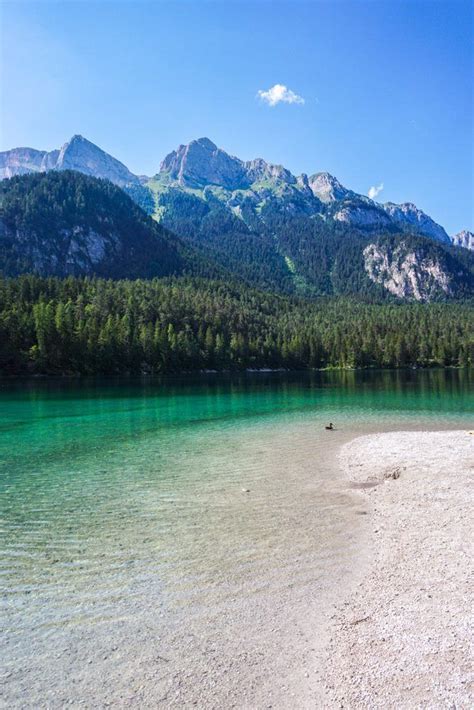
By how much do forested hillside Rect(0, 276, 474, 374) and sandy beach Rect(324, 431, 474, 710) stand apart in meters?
113

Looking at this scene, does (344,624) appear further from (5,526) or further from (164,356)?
(164,356)

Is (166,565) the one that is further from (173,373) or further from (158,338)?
(173,373)

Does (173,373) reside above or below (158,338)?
below

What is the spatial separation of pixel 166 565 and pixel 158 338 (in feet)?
414

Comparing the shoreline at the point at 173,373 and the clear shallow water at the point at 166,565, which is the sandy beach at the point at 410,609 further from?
the shoreline at the point at 173,373

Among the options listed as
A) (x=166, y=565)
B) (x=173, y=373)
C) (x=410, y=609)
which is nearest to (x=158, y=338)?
(x=173, y=373)

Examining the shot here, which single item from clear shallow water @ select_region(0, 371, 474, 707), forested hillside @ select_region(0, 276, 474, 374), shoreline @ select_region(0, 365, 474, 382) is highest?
forested hillside @ select_region(0, 276, 474, 374)

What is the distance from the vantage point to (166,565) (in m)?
12.8

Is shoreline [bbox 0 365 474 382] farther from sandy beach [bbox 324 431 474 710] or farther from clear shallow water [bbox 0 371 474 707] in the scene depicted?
sandy beach [bbox 324 431 474 710]

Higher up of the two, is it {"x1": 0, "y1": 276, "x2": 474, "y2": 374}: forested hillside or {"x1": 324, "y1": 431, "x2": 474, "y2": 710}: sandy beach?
{"x1": 0, "y1": 276, "x2": 474, "y2": 374}: forested hillside

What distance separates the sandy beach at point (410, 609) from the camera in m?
7.38

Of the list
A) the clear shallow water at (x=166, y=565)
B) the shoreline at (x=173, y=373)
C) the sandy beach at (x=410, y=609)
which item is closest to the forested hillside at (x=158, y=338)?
the shoreline at (x=173, y=373)

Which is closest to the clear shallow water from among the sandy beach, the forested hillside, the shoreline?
the sandy beach

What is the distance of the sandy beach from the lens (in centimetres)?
738
